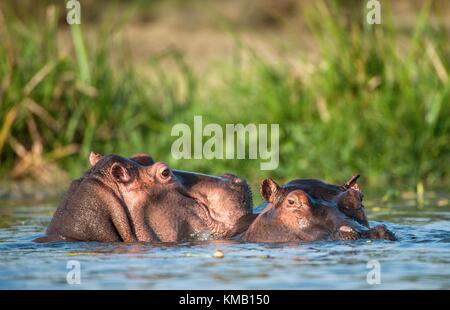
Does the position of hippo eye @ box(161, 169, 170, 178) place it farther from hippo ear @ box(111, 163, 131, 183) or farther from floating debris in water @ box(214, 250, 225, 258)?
floating debris in water @ box(214, 250, 225, 258)

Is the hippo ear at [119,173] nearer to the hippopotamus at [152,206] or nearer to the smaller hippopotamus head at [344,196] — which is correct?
the hippopotamus at [152,206]

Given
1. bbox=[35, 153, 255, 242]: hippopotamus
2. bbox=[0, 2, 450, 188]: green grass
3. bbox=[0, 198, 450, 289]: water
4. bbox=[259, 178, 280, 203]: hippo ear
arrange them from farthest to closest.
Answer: bbox=[0, 2, 450, 188]: green grass, bbox=[35, 153, 255, 242]: hippopotamus, bbox=[259, 178, 280, 203]: hippo ear, bbox=[0, 198, 450, 289]: water

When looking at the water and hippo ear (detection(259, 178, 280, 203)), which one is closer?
the water

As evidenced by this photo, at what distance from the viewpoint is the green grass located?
12000mm

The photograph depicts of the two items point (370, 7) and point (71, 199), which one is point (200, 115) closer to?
point (370, 7)

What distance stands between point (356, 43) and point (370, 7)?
1.94 feet

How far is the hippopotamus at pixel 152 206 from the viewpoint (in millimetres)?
7410

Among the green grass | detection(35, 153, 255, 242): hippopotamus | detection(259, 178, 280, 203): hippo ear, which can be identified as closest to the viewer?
detection(259, 178, 280, 203): hippo ear

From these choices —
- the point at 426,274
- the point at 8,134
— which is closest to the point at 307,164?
the point at 8,134

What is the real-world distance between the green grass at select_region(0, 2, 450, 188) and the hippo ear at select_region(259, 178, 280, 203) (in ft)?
15.2

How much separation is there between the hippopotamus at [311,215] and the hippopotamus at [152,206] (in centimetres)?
26

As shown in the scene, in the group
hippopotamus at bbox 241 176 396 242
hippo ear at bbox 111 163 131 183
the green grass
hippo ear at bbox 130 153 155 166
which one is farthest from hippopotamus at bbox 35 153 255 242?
the green grass

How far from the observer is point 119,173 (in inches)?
295

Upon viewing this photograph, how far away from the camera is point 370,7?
12391 millimetres
